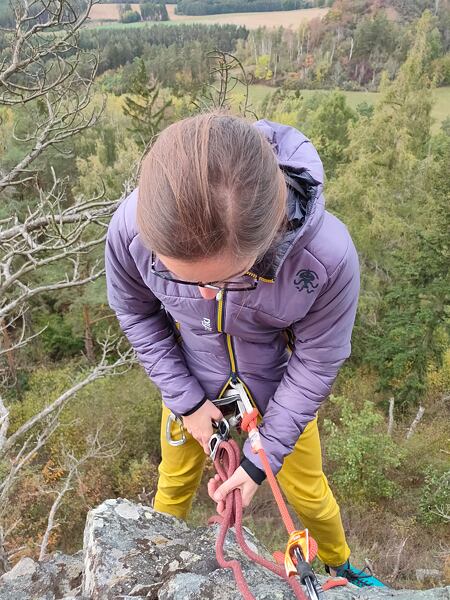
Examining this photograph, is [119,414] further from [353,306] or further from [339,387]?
[353,306]

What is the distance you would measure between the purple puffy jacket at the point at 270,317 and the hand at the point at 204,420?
0.13 ft

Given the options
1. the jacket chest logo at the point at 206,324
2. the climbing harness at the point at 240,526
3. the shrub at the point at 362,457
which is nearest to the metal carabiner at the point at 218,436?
the climbing harness at the point at 240,526

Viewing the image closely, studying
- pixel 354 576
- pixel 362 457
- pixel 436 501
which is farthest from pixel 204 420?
pixel 436 501

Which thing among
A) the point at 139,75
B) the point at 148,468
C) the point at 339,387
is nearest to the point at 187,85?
the point at 139,75

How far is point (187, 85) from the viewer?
94.7 feet

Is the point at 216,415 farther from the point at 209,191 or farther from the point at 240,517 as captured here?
the point at 209,191

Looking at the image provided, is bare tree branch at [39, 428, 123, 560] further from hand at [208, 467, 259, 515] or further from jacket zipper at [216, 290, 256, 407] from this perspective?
jacket zipper at [216, 290, 256, 407]

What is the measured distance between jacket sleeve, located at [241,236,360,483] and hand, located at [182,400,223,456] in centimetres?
23

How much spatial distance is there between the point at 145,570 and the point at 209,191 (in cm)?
157

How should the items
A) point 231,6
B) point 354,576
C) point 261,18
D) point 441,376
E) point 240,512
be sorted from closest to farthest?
point 240,512, point 354,576, point 441,376, point 231,6, point 261,18

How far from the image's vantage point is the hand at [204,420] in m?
2.26

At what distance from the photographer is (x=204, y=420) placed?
88.9 inches

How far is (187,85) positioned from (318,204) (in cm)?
2991

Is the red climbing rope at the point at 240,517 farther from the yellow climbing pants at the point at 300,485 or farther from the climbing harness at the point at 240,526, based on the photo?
the yellow climbing pants at the point at 300,485
